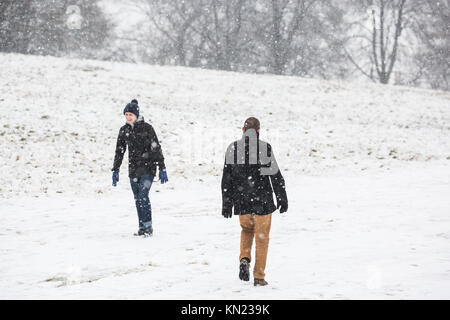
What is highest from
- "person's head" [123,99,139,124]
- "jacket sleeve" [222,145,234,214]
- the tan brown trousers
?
"person's head" [123,99,139,124]

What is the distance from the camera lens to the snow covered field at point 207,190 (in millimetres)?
5332

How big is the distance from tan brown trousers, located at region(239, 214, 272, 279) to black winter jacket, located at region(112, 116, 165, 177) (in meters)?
2.54

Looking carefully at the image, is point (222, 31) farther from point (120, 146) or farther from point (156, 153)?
point (156, 153)

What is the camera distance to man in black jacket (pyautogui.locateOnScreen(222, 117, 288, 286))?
4.91 metres

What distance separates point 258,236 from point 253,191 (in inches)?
18.0

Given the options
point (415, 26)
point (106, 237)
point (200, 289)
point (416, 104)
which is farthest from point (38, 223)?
point (415, 26)

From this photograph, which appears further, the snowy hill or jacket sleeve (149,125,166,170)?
the snowy hill

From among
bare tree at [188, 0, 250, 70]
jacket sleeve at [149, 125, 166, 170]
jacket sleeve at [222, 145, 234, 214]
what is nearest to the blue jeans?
jacket sleeve at [149, 125, 166, 170]

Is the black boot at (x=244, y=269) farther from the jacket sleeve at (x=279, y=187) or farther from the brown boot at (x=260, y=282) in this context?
the jacket sleeve at (x=279, y=187)

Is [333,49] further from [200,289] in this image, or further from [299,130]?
[200,289]

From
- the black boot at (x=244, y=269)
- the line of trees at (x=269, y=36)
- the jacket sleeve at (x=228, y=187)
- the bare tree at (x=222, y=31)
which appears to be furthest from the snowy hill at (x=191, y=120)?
the bare tree at (x=222, y=31)

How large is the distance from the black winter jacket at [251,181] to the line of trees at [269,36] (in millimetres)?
31673

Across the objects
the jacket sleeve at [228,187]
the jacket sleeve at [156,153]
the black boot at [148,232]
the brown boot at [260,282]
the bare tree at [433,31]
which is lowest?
the brown boot at [260,282]

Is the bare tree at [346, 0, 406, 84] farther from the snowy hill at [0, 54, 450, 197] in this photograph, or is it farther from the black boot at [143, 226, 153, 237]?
the black boot at [143, 226, 153, 237]
